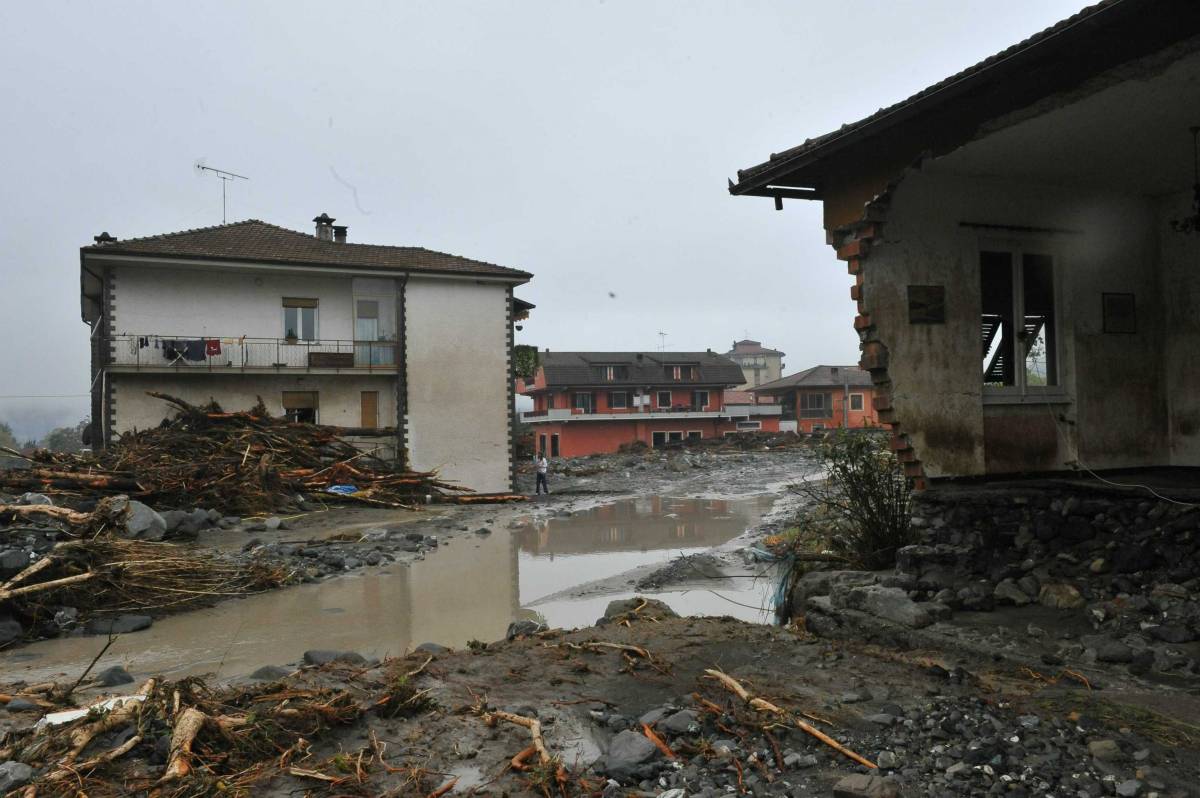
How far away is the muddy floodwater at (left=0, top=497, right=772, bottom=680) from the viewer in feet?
25.4

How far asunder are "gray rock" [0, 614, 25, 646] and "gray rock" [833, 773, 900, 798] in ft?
26.7

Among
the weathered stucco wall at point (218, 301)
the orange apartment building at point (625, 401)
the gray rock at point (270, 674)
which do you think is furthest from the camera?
the orange apartment building at point (625, 401)

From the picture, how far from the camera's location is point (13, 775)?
3.74m

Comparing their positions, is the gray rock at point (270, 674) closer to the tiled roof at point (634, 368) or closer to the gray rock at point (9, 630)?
the gray rock at point (9, 630)

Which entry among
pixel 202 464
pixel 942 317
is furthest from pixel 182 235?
pixel 942 317

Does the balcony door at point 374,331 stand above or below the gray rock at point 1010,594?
above

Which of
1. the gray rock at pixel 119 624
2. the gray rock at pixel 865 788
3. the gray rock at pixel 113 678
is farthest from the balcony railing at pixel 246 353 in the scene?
the gray rock at pixel 865 788

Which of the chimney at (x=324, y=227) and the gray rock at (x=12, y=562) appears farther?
the chimney at (x=324, y=227)

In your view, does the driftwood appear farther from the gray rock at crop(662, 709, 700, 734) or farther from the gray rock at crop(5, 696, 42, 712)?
the gray rock at crop(5, 696, 42, 712)

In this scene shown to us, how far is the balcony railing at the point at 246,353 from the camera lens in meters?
24.4

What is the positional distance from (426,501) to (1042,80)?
814 inches

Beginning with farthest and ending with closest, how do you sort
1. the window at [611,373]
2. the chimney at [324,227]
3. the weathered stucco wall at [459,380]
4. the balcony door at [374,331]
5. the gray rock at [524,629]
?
1. the window at [611,373]
2. the chimney at [324,227]
3. the weathered stucco wall at [459,380]
4. the balcony door at [374,331]
5. the gray rock at [524,629]

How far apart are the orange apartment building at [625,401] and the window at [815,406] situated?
6881 mm

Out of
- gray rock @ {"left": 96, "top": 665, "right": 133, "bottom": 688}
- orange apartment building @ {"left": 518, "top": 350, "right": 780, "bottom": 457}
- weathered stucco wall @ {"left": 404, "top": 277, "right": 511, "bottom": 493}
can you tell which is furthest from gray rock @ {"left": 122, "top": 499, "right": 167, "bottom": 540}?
orange apartment building @ {"left": 518, "top": 350, "right": 780, "bottom": 457}
